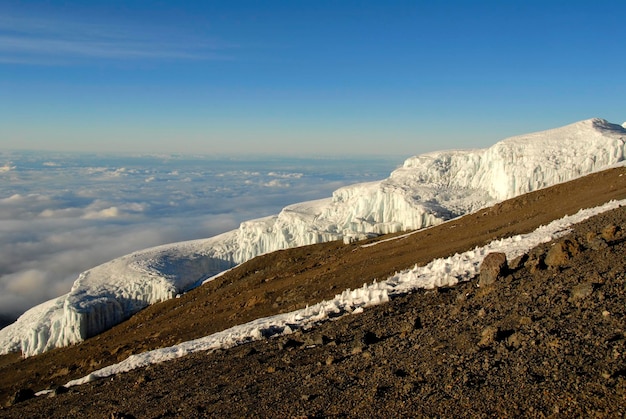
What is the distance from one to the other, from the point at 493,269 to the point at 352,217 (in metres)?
38.9

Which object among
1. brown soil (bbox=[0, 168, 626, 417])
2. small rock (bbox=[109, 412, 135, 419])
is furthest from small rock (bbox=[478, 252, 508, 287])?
small rock (bbox=[109, 412, 135, 419])

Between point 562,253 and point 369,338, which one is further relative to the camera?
point 562,253

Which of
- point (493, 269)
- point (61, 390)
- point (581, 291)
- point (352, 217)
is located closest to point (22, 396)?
point (61, 390)

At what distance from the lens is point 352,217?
51.4m

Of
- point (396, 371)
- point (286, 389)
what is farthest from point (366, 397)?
point (286, 389)

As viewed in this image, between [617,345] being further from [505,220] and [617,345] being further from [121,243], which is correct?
[121,243]

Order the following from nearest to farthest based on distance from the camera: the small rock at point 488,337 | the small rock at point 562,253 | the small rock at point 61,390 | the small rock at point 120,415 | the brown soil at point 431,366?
the brown soil at point 431,366
the small rock at point 488,337
the small rock at point 120,415
the small rock at point 562,253
the small rock at point 61,390

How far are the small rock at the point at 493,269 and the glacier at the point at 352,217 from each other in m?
31.0

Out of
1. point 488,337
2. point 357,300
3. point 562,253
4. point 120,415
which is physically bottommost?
point 120,415

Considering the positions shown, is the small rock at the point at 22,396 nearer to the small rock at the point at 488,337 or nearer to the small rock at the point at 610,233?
the small rock at the point at 488,337

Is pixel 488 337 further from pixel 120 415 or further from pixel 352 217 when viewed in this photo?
pixel 352 217

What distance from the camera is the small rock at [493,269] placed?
40.6ft

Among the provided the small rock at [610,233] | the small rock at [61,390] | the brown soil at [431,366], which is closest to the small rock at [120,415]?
the brown soil at [431,366]

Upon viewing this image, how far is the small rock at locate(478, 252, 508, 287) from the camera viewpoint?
12377mm
